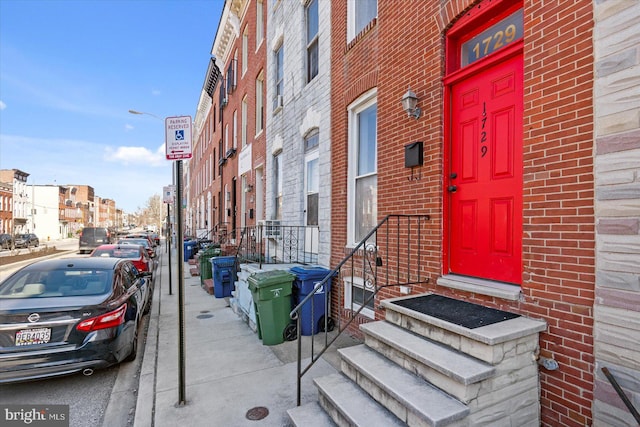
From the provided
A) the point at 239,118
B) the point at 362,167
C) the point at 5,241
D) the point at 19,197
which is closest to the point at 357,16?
the point at 362,167

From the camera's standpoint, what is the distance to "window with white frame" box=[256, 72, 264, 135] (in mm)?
11310

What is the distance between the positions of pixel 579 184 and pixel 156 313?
318 inches

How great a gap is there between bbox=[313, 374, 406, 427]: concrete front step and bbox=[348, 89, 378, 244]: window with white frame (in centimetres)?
262

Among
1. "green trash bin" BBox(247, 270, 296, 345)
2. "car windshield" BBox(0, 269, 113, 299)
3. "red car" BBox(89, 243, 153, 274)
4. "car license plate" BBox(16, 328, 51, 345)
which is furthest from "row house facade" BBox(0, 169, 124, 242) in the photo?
"green trash bin" BBox(247, 270, 296, 345)

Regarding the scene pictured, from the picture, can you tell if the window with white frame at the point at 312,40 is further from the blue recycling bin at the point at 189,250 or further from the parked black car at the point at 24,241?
the parked black car at the point at 24,241

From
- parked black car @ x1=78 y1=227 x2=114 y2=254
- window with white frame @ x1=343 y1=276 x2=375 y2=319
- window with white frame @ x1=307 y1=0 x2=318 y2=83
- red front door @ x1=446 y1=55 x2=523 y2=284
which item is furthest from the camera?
parked black car @ x1=78 y1=227 x2=114 y2=254

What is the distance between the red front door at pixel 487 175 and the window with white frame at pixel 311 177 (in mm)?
3517

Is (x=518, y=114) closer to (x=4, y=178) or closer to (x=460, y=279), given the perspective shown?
(x=460, y=279)

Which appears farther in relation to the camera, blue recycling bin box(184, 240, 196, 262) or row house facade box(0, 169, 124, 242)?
row house facade box(0, 169, 124, 242)

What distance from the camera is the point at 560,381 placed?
2.65 m

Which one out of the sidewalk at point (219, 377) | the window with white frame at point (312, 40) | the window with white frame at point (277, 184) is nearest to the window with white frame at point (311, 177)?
the window with white frame at point (312, 40)

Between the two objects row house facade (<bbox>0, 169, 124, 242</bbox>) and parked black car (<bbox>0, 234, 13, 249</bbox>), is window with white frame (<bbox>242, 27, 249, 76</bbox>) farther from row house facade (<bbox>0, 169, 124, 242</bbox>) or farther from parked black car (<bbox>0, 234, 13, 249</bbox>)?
row house facade (<bbox>0, 169, 124, 242</bbox>)

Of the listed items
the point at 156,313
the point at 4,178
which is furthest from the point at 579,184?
the point at 4,178

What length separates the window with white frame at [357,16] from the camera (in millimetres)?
5645
